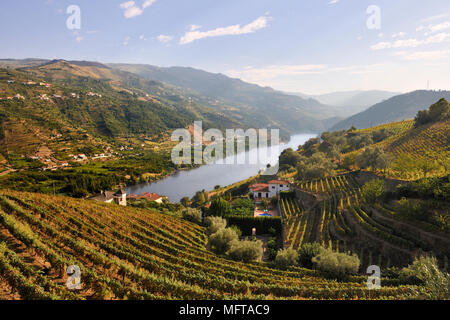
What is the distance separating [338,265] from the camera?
1497 cm

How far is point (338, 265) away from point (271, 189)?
102 feet

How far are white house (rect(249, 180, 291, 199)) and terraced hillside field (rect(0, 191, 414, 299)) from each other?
90.9 feet

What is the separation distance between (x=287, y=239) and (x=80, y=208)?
2036 cm

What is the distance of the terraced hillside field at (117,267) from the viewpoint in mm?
10547

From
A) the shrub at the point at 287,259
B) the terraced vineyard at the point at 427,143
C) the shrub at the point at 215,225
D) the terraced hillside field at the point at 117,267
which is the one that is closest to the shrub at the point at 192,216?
the shrub at the point at 215,225

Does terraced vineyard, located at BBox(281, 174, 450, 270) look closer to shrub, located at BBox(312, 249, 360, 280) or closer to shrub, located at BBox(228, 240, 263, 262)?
shrub, located at BBox(312, 249, 360, 280)

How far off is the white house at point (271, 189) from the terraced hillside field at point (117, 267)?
27.7 m

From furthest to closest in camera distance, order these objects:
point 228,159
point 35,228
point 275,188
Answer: point 228,159 < point 275,188 < point 35,228

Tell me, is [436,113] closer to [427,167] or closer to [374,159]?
[374,159]

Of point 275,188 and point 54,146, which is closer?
point 275,188
